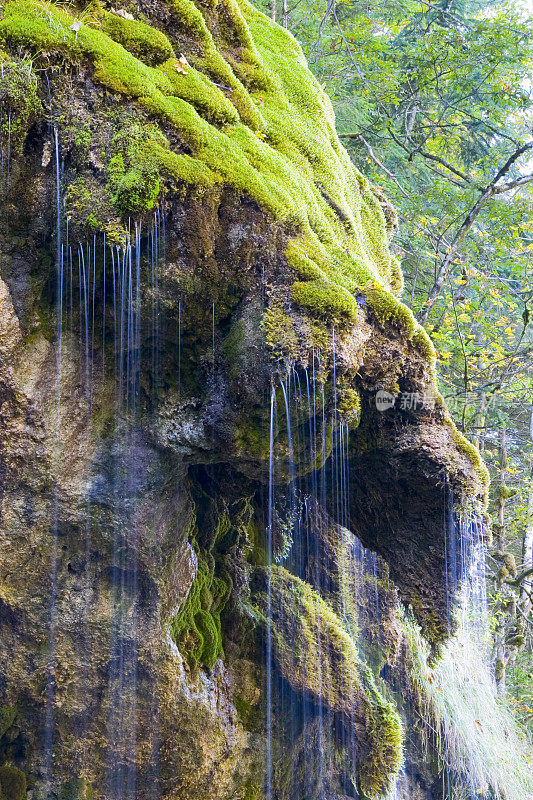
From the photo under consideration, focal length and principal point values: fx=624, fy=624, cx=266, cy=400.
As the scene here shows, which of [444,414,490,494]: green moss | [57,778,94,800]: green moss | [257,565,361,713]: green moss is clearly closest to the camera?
[57,778,94,800]: green moss

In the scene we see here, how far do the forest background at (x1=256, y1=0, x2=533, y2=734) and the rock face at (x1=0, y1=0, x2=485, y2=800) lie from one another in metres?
4.76

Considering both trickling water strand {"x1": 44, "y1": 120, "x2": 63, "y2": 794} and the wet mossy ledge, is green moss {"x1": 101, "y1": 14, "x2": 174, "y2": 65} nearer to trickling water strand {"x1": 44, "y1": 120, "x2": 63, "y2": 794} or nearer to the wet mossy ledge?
trickling water strand {"x1": 44, "y1": 120, "x2": 63, "y2": 794}

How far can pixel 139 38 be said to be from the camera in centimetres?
448

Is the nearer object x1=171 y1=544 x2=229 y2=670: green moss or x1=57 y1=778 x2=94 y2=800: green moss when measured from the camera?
x1=57 y1=778 x2=94 y2=800: green moss

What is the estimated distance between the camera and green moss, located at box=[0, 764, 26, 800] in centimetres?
445

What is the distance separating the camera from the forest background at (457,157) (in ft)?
31.6

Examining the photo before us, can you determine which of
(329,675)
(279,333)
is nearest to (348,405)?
(279,333)

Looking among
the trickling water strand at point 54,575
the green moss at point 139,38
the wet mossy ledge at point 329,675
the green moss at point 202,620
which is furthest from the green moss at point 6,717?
the green moss at point 139,38

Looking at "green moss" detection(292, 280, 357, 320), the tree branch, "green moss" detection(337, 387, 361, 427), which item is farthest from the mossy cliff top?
the tree branch

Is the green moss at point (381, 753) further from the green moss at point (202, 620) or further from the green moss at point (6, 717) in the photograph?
the green moss at point (6, 717)

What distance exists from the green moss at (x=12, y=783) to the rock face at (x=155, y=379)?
0.02 metres

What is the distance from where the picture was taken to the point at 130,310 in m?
4.29

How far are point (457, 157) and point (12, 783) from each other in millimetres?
14338

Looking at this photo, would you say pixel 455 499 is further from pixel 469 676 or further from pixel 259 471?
pixel 469 676
